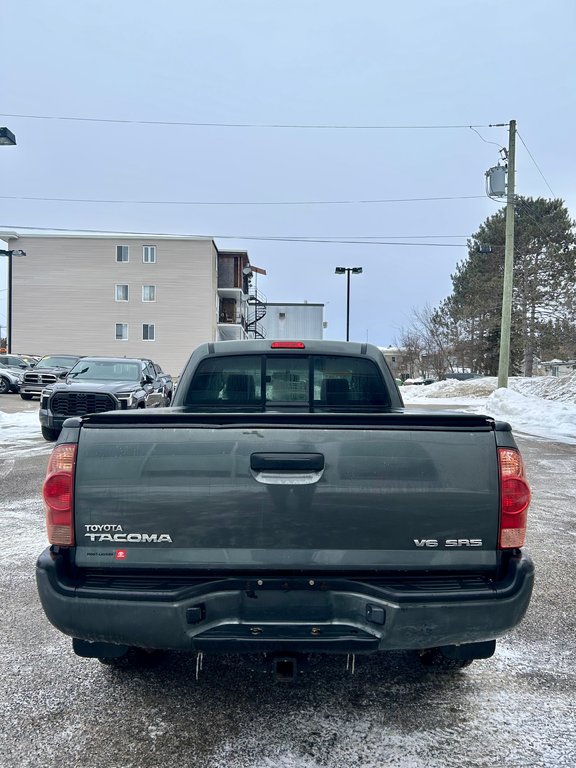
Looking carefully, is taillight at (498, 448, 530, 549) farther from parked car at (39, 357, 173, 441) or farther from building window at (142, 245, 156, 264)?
building window at (142, 245, 156, 264)

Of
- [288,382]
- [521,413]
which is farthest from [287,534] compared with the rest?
[521,413]

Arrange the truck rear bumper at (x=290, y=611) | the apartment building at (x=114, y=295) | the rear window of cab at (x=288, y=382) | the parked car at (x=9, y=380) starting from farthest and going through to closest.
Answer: the apartment building at (x=114, y=295), the parked car at (x=9, y=380), the rear window of cab at (x=288, y=382), the truck rear bumper at (x=290, y=611)

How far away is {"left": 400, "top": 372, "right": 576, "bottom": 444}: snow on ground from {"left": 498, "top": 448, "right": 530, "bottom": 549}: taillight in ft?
32.6

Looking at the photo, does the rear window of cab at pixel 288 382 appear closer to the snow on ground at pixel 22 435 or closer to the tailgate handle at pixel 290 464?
the tailgate handle at pixel 290 464

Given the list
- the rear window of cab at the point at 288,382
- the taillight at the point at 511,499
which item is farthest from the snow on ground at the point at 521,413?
the taillight at the point at 511,499

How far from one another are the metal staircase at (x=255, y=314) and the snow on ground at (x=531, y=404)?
21.2 m

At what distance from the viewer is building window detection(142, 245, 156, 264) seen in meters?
42.5

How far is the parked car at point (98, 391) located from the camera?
11086mm

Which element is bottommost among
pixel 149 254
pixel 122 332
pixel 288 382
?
pixel 288 382

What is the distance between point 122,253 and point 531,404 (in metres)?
32.7

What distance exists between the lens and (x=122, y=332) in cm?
4312

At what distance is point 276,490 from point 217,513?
0.86 ft

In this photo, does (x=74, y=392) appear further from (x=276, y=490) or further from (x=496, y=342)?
(x=496, y=342)

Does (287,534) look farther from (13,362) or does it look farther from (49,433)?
(13,362)
